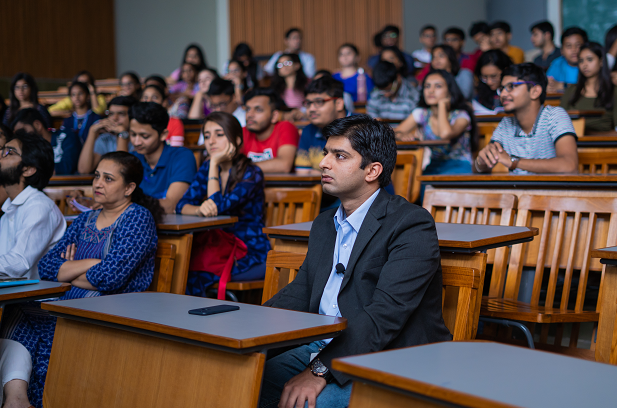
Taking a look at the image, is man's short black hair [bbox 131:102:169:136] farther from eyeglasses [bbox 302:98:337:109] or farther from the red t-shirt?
eyeglasses [bbox 302:98:337:109]

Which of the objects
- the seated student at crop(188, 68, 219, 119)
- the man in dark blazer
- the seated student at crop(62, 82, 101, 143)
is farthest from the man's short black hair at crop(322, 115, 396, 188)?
the seated student at crop(188, 68, 219, 119)

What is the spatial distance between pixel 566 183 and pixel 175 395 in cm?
158

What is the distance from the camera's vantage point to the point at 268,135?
11.8ft

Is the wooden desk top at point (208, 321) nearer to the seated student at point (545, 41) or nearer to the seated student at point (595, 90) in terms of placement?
the seated student at point (595, 90)

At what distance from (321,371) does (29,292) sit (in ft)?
2.73

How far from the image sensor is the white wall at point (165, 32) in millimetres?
Answer: 8562

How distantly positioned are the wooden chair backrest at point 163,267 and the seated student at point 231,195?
0.35 m

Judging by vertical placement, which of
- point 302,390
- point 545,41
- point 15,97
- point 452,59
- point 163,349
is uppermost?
point 545,41

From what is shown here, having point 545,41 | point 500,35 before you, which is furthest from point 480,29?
point 545,41

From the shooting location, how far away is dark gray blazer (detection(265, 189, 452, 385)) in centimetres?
141

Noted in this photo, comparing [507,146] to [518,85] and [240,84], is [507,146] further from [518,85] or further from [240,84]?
[240,84]

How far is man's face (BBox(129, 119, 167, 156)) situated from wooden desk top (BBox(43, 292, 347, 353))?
65.2 inches

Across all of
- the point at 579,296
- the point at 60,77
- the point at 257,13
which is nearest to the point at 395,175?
the point at 579,296

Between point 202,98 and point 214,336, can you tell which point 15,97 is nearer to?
point 202,98
